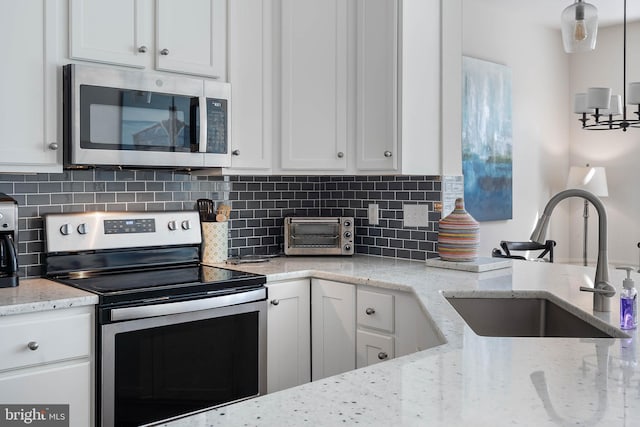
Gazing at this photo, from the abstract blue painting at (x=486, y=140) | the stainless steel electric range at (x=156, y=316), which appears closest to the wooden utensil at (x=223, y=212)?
the stainless steel electric range at (x=156, y=316)

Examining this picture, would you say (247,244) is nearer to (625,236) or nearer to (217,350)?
(217,350)

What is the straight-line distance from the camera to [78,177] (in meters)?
2.81

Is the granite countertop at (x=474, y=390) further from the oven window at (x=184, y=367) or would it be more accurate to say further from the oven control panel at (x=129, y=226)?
the oven control panel at (x=129, y=226)

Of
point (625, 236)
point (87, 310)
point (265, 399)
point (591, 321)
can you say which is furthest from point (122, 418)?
point (625, 236)

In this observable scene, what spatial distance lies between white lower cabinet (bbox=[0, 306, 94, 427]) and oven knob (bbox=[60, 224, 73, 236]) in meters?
0.60

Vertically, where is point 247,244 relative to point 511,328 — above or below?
above

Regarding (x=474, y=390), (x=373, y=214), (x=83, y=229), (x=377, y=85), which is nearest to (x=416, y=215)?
(x=373, y=214)

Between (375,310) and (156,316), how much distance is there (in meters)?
0.90

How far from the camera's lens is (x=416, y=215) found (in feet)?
10.8

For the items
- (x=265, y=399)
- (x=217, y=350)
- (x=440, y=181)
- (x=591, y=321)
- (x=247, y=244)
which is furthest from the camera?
(x=247, y=244)

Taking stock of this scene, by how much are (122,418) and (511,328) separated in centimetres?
146

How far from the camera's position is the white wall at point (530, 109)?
5125 millimetres

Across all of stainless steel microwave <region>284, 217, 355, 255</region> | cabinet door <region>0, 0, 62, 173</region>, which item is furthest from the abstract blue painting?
cabinet door <region>0, 0, 62, 173</region>
